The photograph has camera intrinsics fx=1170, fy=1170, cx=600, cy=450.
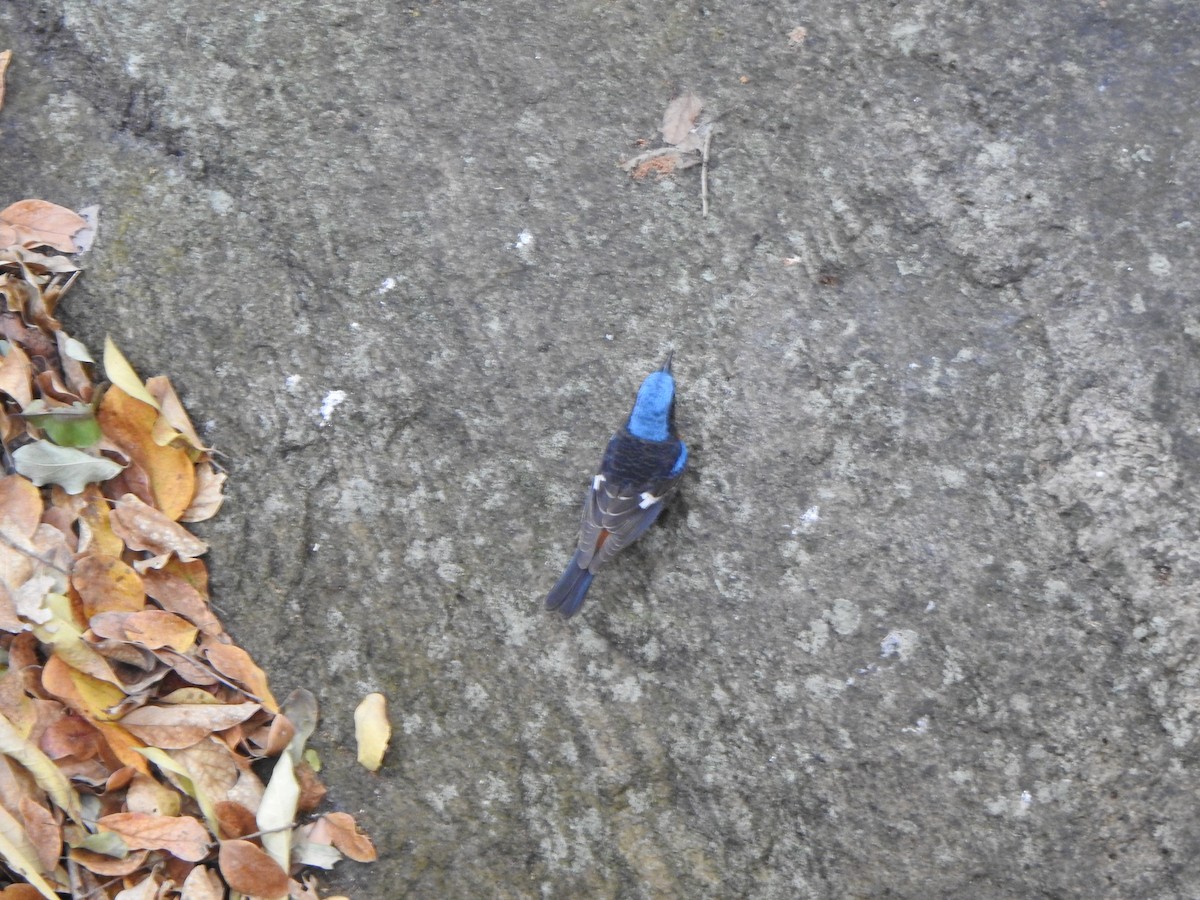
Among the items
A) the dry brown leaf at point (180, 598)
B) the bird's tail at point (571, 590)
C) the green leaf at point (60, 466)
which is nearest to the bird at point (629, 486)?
the bird's tail at point (571, 590)

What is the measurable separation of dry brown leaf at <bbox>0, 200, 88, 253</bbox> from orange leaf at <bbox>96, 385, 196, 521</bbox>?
1.78 ft

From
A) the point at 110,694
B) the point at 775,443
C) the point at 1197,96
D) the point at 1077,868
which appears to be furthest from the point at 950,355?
the point at 110,694

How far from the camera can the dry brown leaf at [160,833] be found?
303cm

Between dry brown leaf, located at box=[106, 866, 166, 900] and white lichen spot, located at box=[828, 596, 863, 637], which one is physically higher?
white lichen spot, located at box=[828, 596, 863, 637]

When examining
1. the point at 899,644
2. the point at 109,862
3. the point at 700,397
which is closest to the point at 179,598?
the point at 109,862

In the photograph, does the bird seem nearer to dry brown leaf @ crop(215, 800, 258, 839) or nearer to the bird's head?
the bird's head

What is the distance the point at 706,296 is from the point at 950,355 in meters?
0.74

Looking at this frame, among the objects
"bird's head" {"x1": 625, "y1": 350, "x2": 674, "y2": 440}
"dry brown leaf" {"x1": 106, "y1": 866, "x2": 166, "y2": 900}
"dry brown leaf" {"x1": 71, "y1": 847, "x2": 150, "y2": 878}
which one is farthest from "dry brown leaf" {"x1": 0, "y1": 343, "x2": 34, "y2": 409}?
"bird's head" {"x1": 625, "y1": 350, "x2": 674, "y2": 440}

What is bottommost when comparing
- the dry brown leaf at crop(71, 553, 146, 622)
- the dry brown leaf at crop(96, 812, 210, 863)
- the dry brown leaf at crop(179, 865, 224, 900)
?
the dry brown leaf at crop(179, 865, 224, 900)

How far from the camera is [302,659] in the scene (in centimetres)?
326

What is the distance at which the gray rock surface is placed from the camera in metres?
3.08

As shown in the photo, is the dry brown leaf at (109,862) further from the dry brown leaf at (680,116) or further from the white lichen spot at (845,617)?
the dry brown leaf at (680,116)

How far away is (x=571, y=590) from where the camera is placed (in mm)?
3260

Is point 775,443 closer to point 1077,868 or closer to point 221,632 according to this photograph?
point 1077,868
